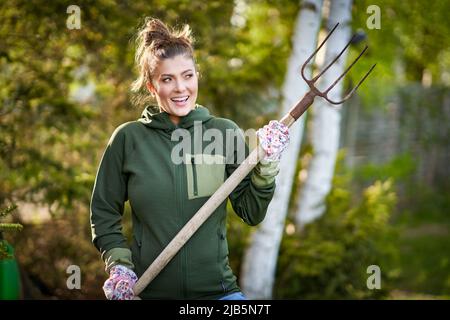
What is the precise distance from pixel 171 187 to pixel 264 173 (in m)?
0.40

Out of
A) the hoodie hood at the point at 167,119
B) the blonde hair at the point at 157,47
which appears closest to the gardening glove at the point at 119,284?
the hoodie hood at the point at 167,119

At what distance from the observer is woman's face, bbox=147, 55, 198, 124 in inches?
97.4

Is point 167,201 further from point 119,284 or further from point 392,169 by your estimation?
point 392,169

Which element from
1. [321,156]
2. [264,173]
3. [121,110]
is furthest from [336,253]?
[264,173]

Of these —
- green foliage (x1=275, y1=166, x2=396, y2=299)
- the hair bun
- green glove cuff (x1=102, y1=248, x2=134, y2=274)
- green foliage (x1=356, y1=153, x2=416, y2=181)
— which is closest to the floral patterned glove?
the hair bun

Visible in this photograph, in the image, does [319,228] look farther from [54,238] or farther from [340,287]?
[54,238]

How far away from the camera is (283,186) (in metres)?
5.12

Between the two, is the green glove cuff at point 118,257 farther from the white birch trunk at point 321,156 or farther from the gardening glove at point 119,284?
the white birch trunk at point 321,156

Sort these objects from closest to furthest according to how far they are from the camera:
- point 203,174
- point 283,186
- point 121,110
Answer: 1. point 203,174
2. point 283,186
3. point 121,110

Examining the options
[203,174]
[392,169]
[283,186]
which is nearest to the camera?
[203,174]

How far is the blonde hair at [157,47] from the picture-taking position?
2.49 m

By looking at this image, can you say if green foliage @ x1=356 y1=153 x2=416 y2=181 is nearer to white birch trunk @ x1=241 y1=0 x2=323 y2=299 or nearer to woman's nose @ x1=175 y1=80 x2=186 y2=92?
white birch trunk @ x1=241 y1=0 x2=323 y2=299
